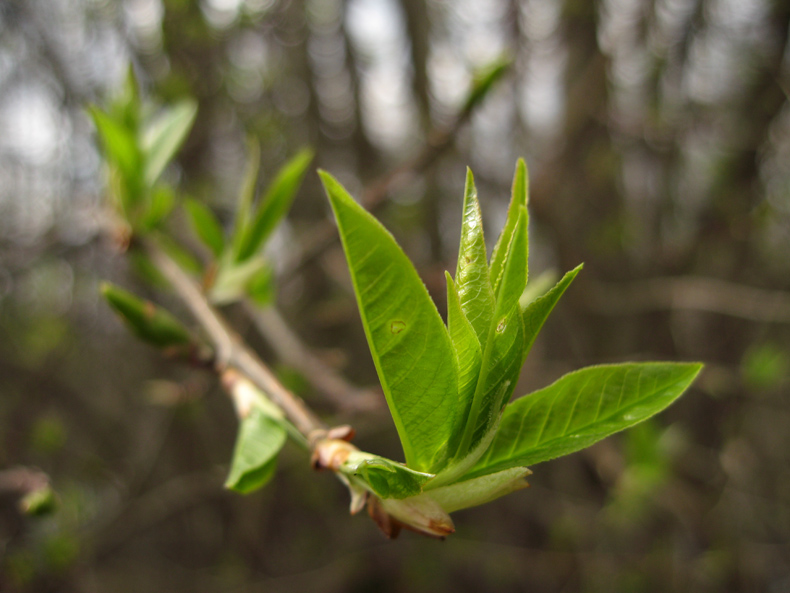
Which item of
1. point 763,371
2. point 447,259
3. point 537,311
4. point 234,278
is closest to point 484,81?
point 234,278

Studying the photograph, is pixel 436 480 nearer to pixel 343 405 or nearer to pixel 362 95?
pixel 343 405

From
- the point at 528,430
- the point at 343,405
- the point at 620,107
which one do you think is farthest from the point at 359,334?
the point at 528,430

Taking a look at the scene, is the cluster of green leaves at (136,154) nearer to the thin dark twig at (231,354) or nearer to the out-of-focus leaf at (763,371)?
the thin dark twig at (231,354)

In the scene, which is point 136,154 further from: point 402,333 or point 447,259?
point 447,259

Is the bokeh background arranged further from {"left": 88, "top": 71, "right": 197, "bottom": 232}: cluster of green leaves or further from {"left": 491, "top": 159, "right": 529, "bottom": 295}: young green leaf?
{"left": 491, "top": 159, "right": 529, "bottom": 295}: young green leaf

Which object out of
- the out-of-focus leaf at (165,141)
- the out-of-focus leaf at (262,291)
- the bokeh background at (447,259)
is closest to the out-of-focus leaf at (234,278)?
the out-of-focus leaf at (262,291)

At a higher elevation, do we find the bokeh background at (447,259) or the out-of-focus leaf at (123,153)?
the out-of-focus leaf at (123,153)
